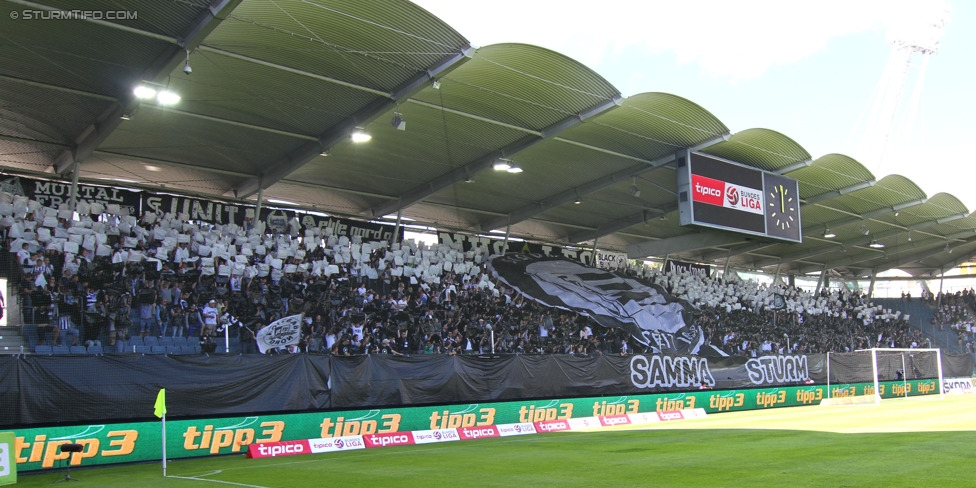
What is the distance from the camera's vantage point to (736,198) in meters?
28.0

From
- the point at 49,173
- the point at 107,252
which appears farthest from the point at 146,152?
the point at 107,252

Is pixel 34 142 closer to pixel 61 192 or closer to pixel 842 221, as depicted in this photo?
pixel 61 192

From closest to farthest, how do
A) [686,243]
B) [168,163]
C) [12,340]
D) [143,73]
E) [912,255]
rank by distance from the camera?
[12,340] < [143,73] < [168,163] < [686,243] < [912,255]

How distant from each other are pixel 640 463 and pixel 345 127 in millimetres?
13598

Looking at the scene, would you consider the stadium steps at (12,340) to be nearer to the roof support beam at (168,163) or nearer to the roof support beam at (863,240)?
the roof support beam at (168,163)

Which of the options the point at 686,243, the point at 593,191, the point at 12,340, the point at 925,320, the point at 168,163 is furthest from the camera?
the point at 925,320

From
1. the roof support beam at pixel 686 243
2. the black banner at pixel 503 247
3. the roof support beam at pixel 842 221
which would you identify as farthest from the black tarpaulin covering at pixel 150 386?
the roof support beam at pixel 842 221

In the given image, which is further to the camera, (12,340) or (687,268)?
(687,268)

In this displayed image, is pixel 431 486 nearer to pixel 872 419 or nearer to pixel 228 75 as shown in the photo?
pixel 228 75

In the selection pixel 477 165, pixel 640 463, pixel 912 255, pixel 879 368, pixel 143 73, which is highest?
pixel 143 73

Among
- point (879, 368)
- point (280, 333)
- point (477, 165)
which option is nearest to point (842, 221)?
point (879, 368)

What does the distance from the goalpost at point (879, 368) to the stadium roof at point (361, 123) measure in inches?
270

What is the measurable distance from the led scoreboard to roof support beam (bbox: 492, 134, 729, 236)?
0.95m

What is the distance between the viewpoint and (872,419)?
2228 centimetres
